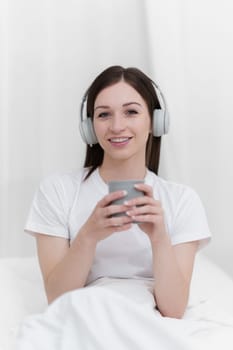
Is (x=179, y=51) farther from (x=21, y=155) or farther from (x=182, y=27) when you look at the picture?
(x=21, y=155)

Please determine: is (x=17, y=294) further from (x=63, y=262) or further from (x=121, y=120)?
(x=121, y=120)

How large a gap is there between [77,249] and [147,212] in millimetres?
210

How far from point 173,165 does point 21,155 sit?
0.54 metres

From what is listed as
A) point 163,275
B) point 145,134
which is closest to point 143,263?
point 163,275

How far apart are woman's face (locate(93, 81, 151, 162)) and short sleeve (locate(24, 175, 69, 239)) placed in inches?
6.4

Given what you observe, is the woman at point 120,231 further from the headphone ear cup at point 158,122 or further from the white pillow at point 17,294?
the white pillow at point 17,294

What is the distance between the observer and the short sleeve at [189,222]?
1.67m

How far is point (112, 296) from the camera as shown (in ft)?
4.59

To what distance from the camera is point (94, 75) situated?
2418 mm

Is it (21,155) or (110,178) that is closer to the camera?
(110,178)

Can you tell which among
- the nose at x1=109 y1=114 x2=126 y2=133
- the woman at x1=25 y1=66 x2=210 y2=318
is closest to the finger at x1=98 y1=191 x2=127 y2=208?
the woman at x1=25 y1=66 x2=210 y2=318

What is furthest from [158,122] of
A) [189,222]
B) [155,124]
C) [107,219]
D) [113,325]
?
[113,325]

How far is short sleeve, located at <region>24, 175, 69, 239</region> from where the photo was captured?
1.68m

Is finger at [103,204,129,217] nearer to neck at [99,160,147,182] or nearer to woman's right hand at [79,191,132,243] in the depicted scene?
woman's right hand at [79,191,132,243]
